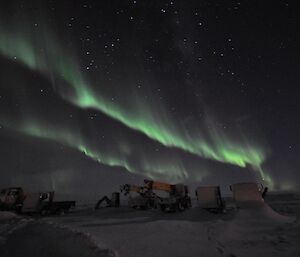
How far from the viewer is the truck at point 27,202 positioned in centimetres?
4303

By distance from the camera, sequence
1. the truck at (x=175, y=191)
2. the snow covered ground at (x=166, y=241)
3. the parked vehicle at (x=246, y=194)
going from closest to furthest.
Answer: the snow covered ground at (x=166, y=241) < the parked vehicle at (x=246, y=194) < the truck at (x=175, y=191)

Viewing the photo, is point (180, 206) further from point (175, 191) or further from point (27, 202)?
point (27, 202)

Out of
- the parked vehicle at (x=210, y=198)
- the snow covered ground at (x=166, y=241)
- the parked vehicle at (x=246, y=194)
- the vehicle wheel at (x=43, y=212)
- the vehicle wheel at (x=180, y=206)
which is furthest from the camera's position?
the vehicle wheel at (x=43, y=212)

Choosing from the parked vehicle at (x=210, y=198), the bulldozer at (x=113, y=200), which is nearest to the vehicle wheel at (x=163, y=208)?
the parked vehicle at (x=210, y=198)

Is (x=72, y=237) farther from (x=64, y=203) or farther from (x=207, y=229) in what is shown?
(x=64, y=203)

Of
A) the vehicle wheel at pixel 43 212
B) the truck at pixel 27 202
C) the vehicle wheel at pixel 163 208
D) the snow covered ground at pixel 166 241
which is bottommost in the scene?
the snow covered ground at pixel 166 241

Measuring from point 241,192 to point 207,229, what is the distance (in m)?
13.4

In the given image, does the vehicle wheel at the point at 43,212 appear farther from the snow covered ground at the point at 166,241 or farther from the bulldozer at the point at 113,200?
the snow covered ground at the point at 166,241

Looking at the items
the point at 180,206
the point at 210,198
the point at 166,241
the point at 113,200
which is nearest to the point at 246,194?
the point at 210,198

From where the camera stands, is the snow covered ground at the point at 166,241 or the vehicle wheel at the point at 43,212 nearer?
the snow covered ground at the point at 166,241

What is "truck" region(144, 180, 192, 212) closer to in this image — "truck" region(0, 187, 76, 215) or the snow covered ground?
"truck" region(0, 187, 76, 215)

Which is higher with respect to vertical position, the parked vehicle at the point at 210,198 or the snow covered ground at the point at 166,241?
the parked vehicle at the point at 210,198

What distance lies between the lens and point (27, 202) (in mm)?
43469

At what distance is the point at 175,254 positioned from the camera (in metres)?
14.1
